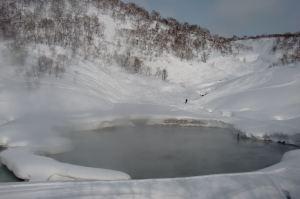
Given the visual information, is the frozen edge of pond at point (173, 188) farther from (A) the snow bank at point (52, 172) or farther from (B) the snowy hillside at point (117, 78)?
(A) the snow bank at point (52, 172)

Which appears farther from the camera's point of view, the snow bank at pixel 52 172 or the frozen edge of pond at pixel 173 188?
the snow bank at pixel 52 172

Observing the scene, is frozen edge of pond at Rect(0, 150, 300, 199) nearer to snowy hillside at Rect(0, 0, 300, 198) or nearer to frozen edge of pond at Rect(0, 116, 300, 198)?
frozen edge of pond at Rect(0, 116, 300, 198)

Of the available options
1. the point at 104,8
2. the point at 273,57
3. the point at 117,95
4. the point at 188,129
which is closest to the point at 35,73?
the point at 117,95

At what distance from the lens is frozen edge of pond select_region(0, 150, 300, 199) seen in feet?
29.5

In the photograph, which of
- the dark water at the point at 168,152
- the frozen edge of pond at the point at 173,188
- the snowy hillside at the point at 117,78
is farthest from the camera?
the snowy hillside at the point at 117,78

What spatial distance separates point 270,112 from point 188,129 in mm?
6337

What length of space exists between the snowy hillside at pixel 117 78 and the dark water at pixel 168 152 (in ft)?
4.17

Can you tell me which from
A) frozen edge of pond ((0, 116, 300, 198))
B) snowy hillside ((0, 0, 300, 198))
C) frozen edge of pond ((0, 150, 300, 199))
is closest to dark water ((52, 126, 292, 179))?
snowy hillside ((0, 0, 300, 198))

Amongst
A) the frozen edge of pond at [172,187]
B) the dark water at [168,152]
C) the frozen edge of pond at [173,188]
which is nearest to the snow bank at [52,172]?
the frozen edge of pond at [172,187]

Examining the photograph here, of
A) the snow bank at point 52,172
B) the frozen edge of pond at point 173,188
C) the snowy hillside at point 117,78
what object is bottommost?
the snow bank at point 52,172

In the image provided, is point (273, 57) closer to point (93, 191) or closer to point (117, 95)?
point (117, 95)

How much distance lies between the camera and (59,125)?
1877 cm

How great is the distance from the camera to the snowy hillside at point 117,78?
59.5 ft

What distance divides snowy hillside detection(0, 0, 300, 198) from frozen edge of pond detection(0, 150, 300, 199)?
1.26 ft
